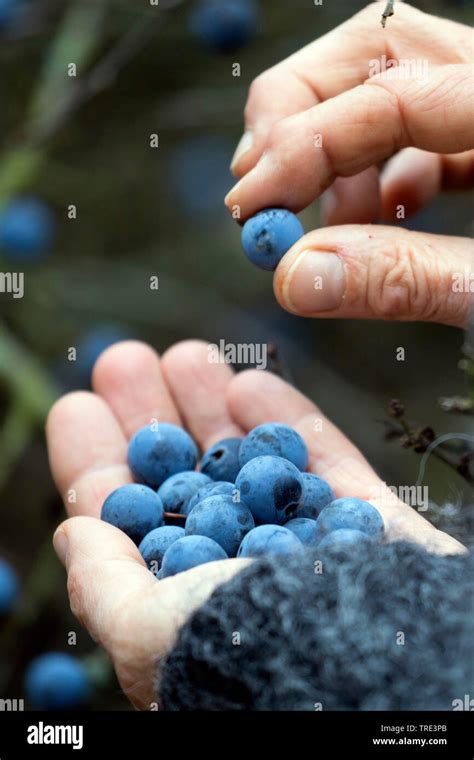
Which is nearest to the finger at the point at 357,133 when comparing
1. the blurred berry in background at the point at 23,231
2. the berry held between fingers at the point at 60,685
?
the berry held between fingers at the point at 60,685

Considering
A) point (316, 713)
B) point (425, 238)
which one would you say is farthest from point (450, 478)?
point (316, 713)

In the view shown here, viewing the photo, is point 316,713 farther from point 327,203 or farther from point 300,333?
point 300,333

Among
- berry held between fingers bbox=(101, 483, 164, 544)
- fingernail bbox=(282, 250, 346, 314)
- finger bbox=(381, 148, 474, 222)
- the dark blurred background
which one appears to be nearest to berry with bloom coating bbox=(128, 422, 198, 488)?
berry held between fingers bbox=(101, 483, 164, 544)

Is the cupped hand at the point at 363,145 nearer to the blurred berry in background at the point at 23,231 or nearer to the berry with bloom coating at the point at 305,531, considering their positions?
the berry with bloom coating at the point at 305,531

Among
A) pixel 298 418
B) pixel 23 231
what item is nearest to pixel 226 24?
pixel 23 231

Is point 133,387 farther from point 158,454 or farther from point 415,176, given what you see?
point 415,176

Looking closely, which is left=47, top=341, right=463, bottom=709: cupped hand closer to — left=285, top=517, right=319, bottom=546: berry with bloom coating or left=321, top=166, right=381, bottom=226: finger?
left=285, top=517, right=319, bottom=546: berry with bloom coating
